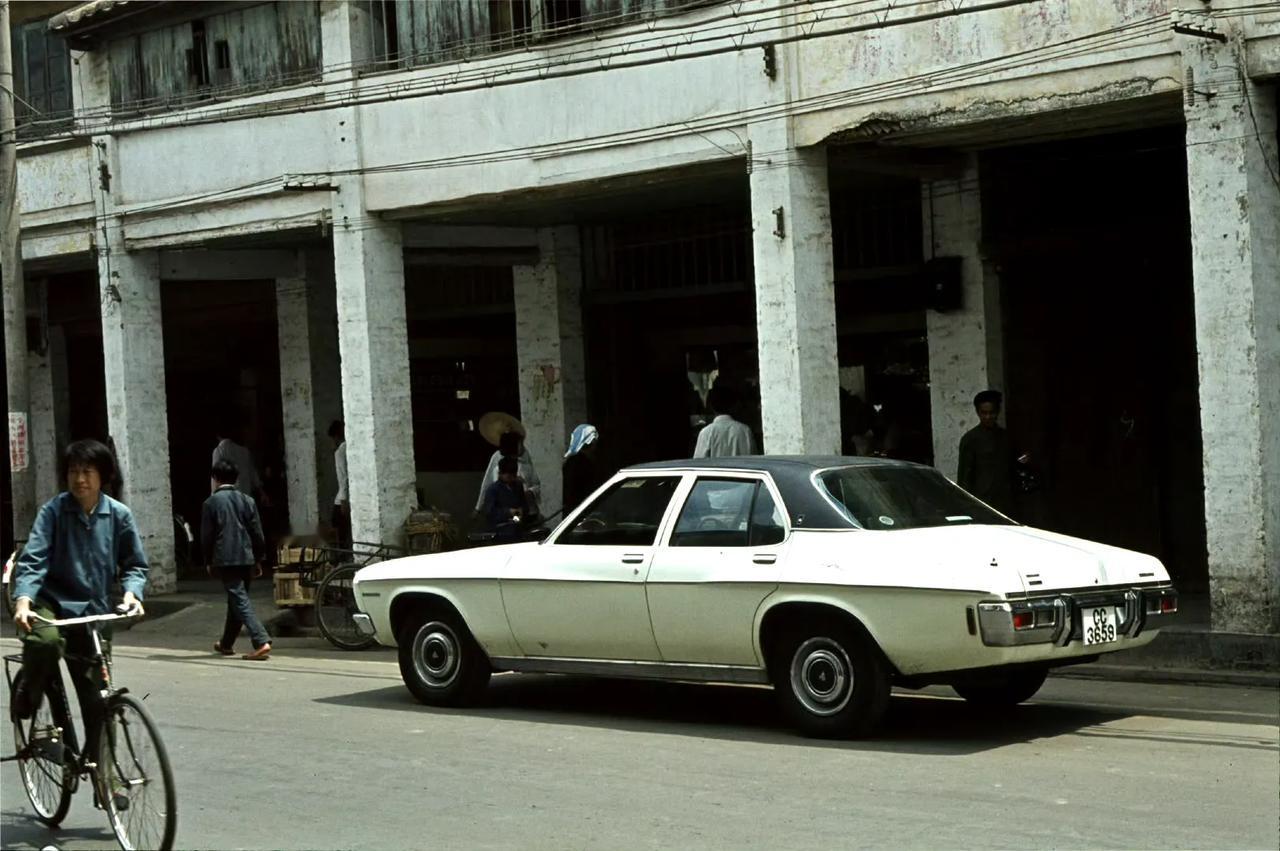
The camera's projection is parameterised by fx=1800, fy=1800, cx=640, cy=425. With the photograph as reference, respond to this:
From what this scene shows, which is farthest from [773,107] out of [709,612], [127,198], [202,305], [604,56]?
[202,305]

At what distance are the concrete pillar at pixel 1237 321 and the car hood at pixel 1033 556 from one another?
8.97 ft

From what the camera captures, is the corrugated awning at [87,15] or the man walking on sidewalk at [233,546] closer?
the man walking on sidewalk at [233,546]

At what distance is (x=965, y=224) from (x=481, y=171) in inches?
179

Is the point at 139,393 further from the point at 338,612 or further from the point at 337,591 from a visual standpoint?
the point at 338,612

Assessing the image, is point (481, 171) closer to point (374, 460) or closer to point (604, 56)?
point (604, 56)

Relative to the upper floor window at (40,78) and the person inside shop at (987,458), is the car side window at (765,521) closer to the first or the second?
the person inside shop at (987,458)

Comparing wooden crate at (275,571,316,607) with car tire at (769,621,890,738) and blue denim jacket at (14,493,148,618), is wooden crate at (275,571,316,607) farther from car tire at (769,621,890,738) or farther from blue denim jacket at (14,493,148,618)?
blue denim jacket at (14,493,148,618)

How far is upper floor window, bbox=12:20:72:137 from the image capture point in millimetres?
20766

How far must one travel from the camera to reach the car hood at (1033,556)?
8945mm

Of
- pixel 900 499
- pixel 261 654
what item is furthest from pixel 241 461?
pixel 900 499

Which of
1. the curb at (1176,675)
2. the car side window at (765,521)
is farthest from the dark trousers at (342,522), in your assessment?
the car side window at (765,521)

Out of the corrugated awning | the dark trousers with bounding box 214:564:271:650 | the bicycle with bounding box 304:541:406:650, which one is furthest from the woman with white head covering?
the corrugated awning

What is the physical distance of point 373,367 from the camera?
17.9 m

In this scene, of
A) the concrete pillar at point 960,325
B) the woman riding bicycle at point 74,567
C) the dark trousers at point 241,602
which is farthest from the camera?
the concrete pillar at point 960,325
